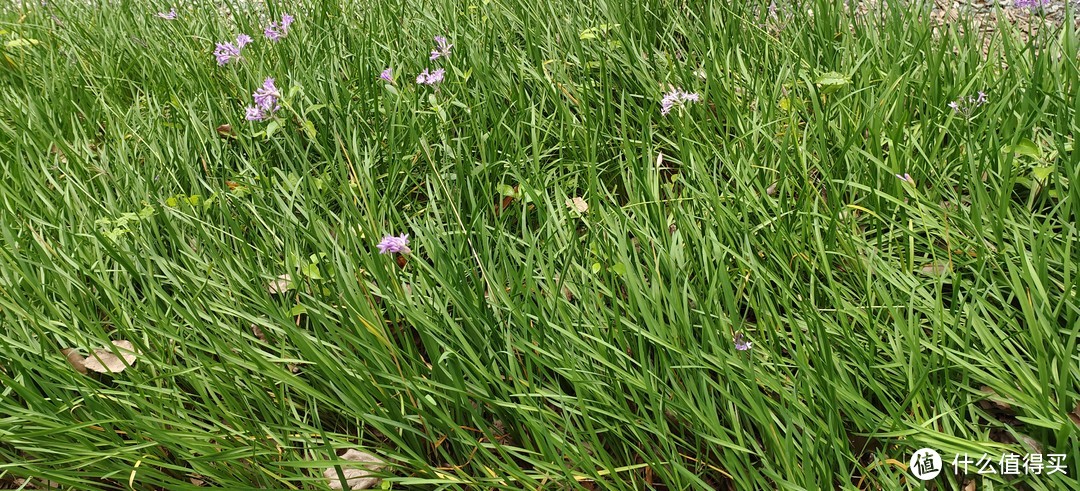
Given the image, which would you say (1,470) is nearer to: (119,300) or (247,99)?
(119,300)

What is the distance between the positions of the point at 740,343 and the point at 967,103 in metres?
1.17

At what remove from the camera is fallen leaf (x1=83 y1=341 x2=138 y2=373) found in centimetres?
193

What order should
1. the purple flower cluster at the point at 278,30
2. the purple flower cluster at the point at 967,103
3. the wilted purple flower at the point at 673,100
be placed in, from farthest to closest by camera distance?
the purple flower cluster at the point at 278,30 → the wilted purple flower at the point at 673,100 → the purple flower cluster at the point at 967,103

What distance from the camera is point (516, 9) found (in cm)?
309

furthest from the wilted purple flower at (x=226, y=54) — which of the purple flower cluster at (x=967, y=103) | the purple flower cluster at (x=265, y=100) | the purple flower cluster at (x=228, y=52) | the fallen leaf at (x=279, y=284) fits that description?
the purple flower cluster at (x=967, y=103)

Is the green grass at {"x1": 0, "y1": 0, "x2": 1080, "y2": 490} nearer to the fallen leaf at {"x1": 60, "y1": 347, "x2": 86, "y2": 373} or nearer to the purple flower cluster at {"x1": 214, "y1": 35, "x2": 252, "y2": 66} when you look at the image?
the fallen leaf at {"x1": 60, "y1": 347, "x2": 86, "y2": 373}

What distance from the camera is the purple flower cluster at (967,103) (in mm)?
2156

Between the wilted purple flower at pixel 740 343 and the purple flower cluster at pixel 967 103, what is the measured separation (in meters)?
0.90

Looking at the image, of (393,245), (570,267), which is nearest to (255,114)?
(393,245)

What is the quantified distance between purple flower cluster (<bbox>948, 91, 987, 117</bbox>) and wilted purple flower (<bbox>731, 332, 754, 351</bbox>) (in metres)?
0.90

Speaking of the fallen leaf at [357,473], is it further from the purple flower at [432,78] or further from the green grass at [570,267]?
the purple flower at [432,78]

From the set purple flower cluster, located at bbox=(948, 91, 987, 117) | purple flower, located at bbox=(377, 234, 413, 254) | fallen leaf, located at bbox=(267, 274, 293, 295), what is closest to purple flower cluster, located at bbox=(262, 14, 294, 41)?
fallen leaf, located at bbox=(267, 274, 293, 295)

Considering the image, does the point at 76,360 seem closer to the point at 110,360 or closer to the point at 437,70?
the point at 110,360

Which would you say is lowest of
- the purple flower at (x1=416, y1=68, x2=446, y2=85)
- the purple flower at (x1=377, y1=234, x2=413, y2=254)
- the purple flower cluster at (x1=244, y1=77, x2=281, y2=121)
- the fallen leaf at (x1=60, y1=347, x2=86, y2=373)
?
the fallen leaf at (x1=60, y1=347, x2=86, y2=373)
